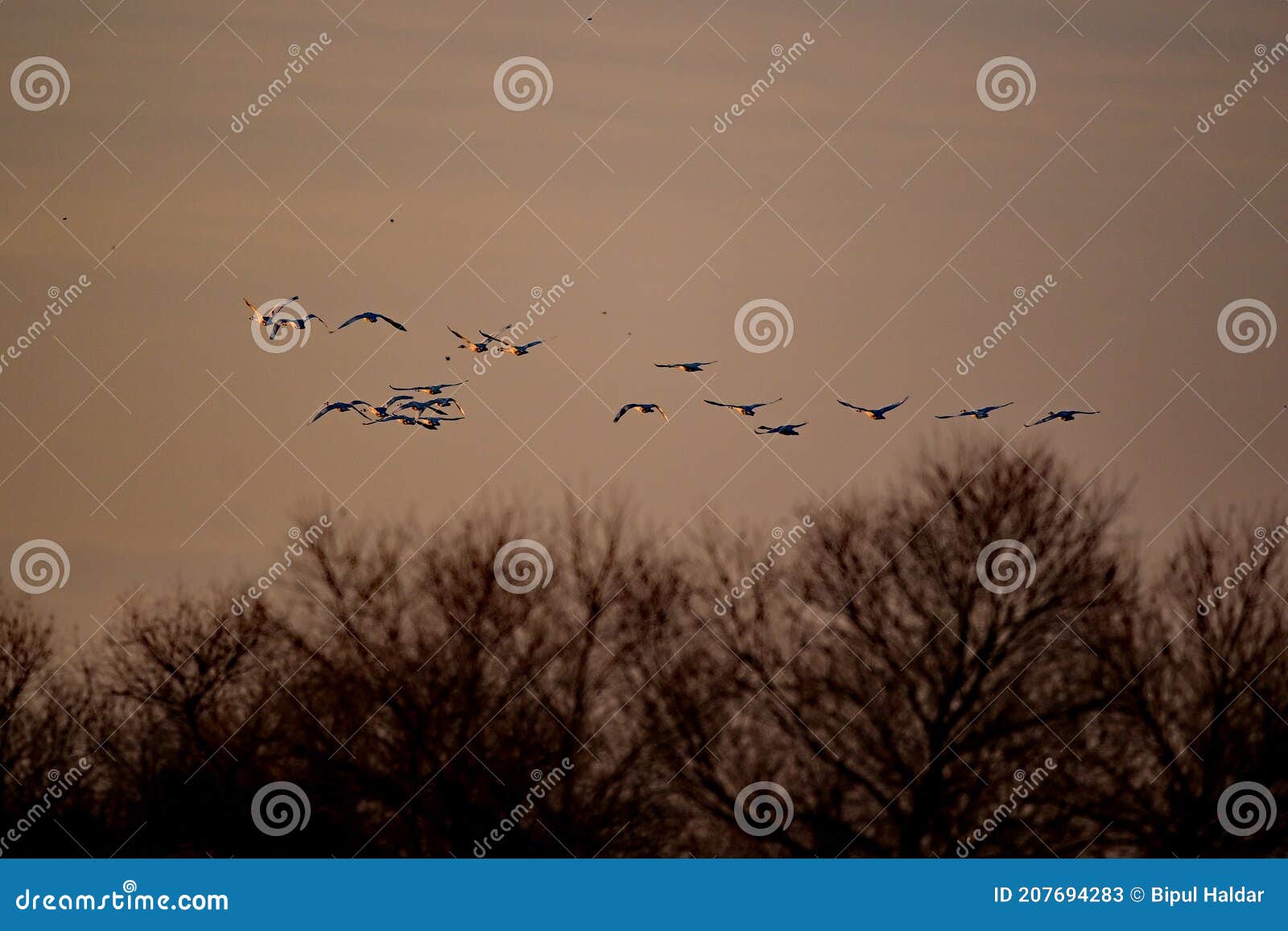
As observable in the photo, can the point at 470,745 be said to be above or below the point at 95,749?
above

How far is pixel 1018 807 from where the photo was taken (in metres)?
48.7

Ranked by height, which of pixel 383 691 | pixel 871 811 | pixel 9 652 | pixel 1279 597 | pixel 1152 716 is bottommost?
pixel 9 652

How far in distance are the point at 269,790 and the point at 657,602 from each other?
8.89 meters

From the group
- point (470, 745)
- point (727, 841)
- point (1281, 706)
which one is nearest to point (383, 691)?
point (470, 745)

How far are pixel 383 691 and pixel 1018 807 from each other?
11.6 meters

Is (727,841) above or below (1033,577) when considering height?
below

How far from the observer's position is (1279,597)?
52156 mm

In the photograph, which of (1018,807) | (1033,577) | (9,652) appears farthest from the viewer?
(9,652)

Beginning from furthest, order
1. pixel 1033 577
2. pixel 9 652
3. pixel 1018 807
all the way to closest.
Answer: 1. pixel 9 652
2. pixel 1033 577
3. pixel 1018 807

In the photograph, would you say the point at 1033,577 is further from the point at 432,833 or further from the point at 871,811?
the point at 432,833

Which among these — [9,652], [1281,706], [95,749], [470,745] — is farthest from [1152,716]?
[9,652]

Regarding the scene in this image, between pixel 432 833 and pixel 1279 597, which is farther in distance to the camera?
pixel 1279 597

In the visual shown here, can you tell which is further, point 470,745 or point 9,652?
point 9,652

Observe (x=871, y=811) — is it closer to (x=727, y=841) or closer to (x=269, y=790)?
(x=727, y=841)
